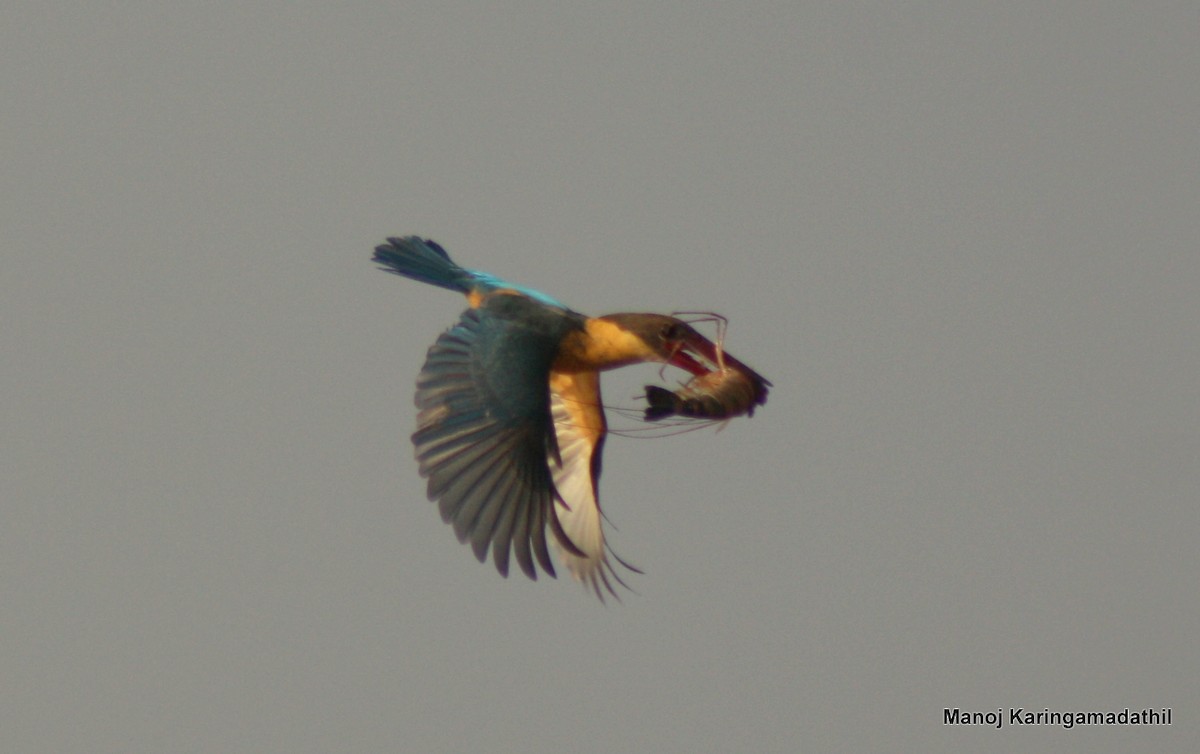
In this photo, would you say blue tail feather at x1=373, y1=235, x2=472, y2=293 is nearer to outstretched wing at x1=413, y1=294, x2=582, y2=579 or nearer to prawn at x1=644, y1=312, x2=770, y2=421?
outstretched wing at x1=413, y1=294, x2=582, y2=579

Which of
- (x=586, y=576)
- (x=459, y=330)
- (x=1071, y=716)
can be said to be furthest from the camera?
(x=1071, y=716)

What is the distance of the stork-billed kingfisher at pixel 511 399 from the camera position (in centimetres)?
304

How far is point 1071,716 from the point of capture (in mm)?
4762

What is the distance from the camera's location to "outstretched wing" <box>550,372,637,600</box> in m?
3.46

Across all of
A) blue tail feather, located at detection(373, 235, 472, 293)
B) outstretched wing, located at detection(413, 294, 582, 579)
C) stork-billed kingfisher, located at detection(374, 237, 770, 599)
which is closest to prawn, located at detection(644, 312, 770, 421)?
stork-billed kingfisher, located at detection(374, 237, 770, 599)

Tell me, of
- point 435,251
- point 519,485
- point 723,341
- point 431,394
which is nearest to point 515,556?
point 519,485

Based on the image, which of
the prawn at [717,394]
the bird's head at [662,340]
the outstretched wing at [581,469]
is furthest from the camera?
the outstretched wing at [581,469]

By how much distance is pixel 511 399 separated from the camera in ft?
10.2

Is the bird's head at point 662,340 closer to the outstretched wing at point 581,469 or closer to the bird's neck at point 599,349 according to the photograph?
the bird's neck at point 599,349

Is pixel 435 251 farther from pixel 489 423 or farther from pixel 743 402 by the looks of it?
pixel 743 402

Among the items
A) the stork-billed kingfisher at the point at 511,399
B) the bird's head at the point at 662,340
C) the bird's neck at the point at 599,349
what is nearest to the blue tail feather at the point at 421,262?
the stork-billed kingfisher at the point at 511,399

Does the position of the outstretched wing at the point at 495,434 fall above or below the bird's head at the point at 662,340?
below

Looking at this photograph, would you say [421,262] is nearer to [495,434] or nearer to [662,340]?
[495,434]

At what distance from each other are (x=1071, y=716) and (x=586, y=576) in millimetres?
1885
